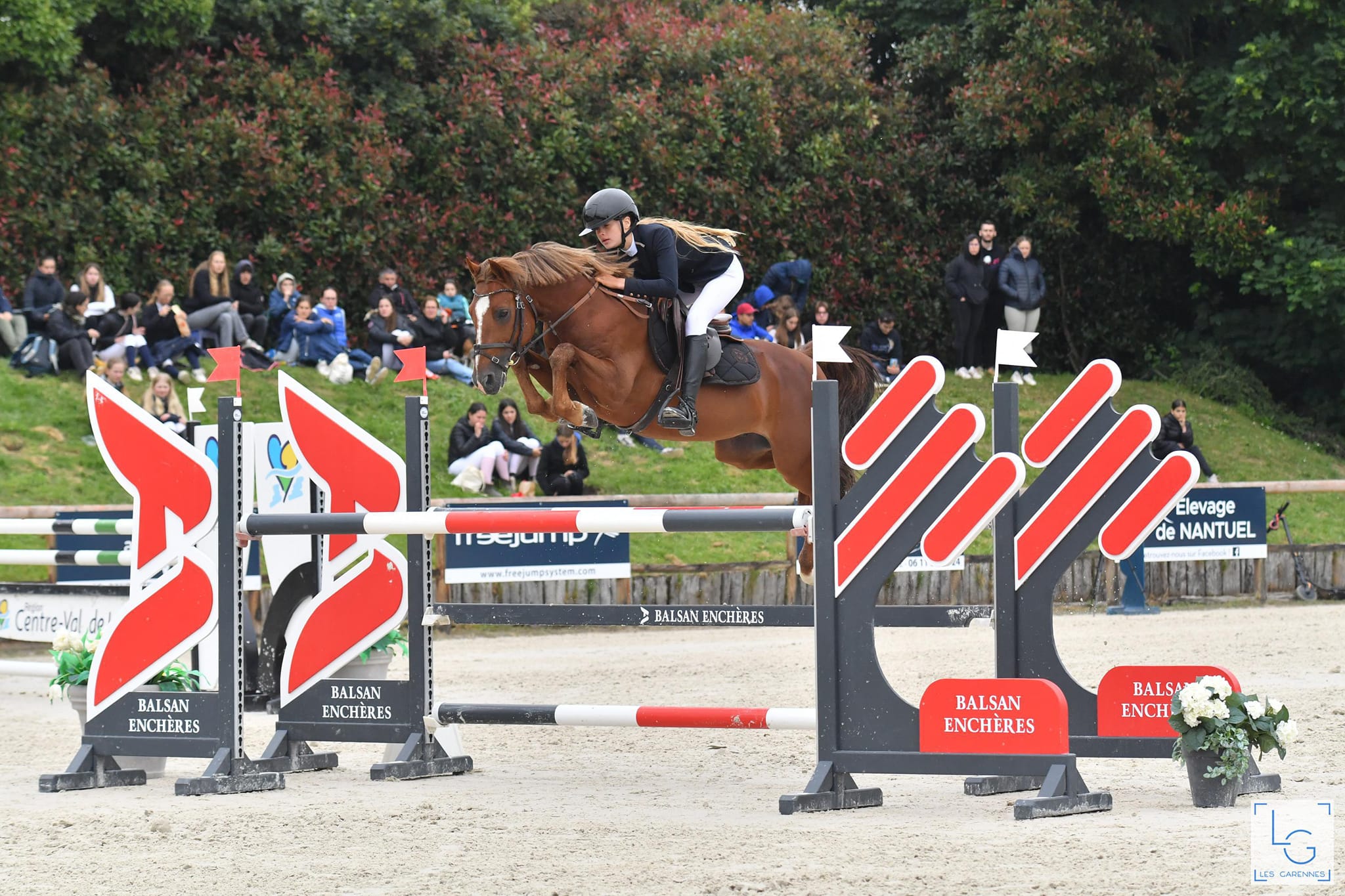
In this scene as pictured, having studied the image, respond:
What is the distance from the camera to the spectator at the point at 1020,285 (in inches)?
570

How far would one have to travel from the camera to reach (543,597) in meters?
10.3

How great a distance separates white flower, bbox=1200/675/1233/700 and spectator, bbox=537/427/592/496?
21.4ft

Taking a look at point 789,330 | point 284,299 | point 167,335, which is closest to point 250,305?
point 284,299

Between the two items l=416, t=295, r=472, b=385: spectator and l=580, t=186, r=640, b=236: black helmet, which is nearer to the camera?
l=580, t=186, r=640, b=236: black helmet

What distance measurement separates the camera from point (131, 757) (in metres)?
5.63

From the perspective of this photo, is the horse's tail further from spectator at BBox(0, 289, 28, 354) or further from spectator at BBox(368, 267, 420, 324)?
spectator at BBox(0, 289, 28, 354)

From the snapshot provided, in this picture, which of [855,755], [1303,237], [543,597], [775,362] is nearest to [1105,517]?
[855,755]

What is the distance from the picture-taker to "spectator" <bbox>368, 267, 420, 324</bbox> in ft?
40.6

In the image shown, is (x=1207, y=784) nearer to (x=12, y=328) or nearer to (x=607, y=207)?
(x=607, y=207)

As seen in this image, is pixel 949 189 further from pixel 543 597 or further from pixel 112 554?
pixel 112 554

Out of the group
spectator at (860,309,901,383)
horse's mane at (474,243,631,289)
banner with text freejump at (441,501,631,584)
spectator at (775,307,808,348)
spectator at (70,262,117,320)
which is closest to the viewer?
horse's mane at (474,243,631,289)

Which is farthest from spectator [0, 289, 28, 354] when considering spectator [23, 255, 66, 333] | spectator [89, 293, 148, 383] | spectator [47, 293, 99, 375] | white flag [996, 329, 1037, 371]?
white flag [996, 329, 1037, 371]

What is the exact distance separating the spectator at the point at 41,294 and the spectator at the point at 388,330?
2.26 meters

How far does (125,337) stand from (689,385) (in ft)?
21.9
